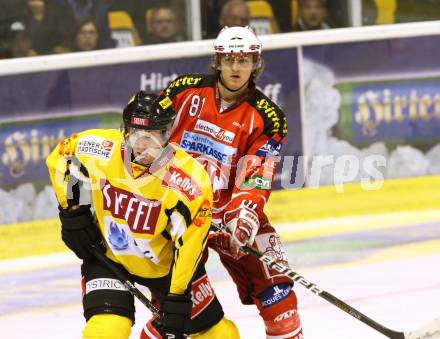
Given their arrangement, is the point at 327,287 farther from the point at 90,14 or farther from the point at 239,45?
the point at 90,14

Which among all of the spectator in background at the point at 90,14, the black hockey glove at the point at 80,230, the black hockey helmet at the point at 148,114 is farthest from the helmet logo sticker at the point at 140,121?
the spectator in background at the point at 90,14

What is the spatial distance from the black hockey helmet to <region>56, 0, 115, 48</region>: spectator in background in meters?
3.34

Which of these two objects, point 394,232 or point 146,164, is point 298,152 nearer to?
point 394,232

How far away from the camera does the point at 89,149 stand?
4621 millimetres

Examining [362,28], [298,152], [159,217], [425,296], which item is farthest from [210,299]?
[362,28]

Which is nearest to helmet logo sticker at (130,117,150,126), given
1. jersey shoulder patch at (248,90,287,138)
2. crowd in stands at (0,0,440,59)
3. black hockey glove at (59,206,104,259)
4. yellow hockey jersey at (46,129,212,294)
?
yellow hockey jersey at (46,129,212,294)

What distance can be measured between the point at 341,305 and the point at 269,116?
85 cm

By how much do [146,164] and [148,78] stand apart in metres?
3.26

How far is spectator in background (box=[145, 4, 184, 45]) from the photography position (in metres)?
7.93

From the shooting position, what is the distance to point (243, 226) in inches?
194

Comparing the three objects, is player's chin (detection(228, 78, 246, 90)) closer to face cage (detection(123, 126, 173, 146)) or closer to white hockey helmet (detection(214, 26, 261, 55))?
white hockey helmet (detection(214, 26, 261, 55))

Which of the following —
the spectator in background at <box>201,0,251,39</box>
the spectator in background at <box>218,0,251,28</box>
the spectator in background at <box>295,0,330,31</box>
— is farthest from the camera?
the spectator in background at <box>295,0,330,31</box>

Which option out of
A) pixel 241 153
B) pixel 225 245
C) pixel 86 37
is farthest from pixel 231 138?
pixel 86 37

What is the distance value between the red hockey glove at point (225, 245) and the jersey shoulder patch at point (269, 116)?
18.1 inches
